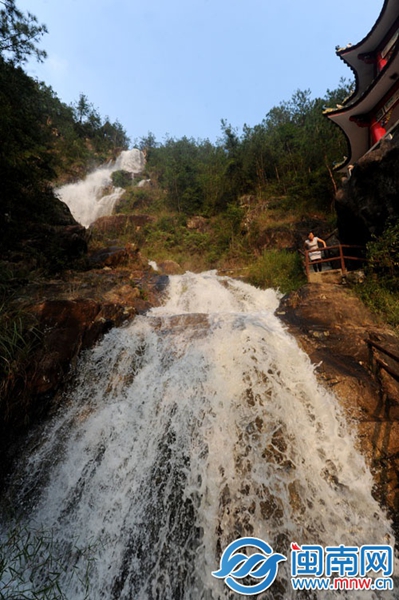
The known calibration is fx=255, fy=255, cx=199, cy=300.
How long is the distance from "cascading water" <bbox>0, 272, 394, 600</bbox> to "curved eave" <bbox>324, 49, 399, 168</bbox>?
10969mm

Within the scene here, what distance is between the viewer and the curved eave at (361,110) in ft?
30.6

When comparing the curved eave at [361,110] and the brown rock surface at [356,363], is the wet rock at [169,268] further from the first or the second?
the curved eave at [361,110]

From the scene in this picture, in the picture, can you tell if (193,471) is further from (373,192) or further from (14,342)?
(373,192)

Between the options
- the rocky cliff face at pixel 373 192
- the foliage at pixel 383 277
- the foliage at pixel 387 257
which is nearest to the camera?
the foliage at pixel 383 277

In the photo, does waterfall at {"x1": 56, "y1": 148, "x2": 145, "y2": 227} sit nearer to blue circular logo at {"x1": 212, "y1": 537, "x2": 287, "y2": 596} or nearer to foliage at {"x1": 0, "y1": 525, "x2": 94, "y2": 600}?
foliage at {"x1": 0, "y1": 525, "x2": 94, "y2": 600}

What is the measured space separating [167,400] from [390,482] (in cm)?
343

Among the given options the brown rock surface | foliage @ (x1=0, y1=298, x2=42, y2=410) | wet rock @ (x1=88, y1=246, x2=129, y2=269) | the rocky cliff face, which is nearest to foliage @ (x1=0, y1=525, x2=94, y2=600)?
foliage @ (x1=0, y1=298, x2=42, y2=410)

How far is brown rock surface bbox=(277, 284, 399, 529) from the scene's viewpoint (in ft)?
11.7

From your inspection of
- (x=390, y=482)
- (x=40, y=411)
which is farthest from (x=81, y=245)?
(x=390, y=482)

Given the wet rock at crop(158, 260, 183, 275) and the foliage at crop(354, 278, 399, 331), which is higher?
the wet rock at crop(158, 260, 183, 275)

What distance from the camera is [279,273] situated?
12.0 metres

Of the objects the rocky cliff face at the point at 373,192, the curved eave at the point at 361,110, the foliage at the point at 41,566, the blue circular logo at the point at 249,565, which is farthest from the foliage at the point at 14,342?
the curved eave at the point at 361,110

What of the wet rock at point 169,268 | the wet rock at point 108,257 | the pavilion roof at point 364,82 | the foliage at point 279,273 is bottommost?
the foliage at point 279,273

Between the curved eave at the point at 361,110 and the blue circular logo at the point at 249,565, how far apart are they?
13966 millimetres
